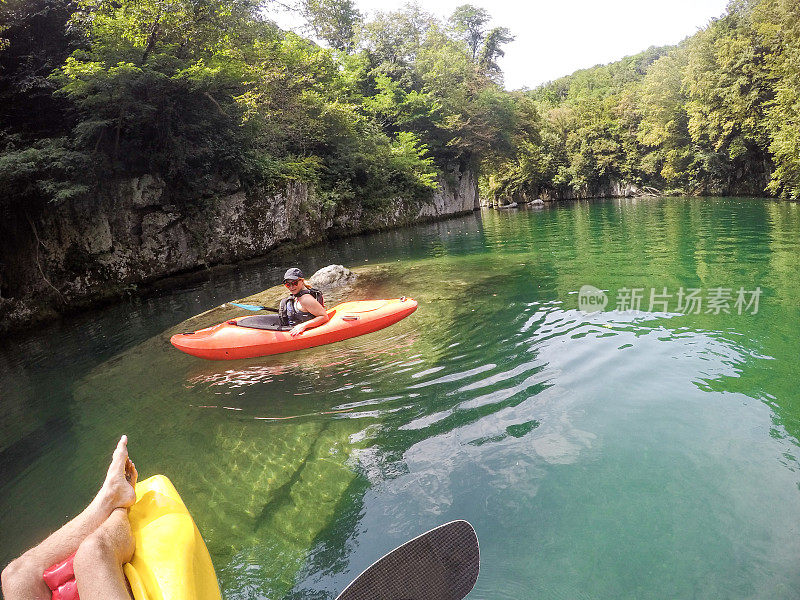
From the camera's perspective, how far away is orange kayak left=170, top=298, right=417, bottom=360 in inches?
228

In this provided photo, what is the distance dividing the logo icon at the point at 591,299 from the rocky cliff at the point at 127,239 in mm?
10295

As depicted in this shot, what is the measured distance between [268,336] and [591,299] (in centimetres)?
434

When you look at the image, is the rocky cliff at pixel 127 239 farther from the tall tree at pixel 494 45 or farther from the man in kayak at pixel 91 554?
the tall tree at pixel 494 45

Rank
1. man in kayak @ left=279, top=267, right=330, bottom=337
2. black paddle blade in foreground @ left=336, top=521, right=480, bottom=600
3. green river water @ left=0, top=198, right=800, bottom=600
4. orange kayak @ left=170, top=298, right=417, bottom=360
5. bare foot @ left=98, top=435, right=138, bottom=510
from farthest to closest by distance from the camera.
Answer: man in kayak @ left=279, top=267, right=330, bottom=337, orange kayak @ left=170, top=298, right=417, bottom=360, green river water @ left=0, top=198, right=800, bottom=600, bare foot @ left=98, top=435, right=138, bottom=510, black paddle blade in foreground @ left=336, top=521, right=480, bottom=600

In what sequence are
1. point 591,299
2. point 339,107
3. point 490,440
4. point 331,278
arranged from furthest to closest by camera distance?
point 339,107, point 331,278, point 591,299, point 490,440

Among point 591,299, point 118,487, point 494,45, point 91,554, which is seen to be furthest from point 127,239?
point 494,45

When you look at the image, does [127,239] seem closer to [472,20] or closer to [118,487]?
[118,487]

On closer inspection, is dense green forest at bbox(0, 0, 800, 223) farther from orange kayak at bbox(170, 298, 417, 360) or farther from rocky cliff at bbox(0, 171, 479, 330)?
orange kayak at bbox(170, 298, 417, 360)

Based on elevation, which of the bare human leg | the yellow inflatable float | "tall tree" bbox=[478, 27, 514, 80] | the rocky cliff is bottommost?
the yellow inflatable float

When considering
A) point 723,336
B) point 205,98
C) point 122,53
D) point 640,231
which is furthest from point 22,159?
point 640,231

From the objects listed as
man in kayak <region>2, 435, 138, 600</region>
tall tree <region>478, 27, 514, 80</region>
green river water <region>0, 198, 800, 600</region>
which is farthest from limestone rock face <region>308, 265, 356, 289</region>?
tall tree <region>478, 27, 514, 80</region>

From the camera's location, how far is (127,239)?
38.2 ft

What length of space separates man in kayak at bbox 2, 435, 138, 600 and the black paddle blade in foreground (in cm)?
86

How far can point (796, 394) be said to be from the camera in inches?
139
